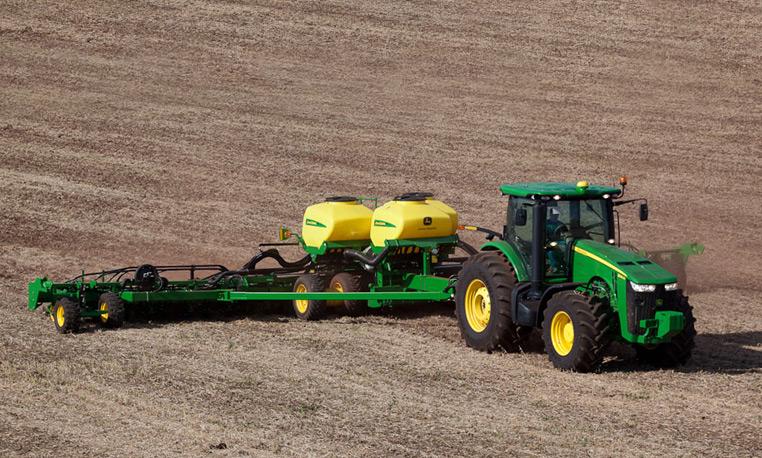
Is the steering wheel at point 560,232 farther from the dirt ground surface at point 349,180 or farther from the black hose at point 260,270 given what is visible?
the black hose at point 260,270

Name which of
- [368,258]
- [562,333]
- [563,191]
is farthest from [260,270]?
[562,333]

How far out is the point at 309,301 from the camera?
51.9 feet

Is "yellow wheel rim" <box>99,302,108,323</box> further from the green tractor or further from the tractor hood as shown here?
the tractor hood

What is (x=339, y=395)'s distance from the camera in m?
11.3

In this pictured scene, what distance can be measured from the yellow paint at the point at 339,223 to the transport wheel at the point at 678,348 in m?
5.11

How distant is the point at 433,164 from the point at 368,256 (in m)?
10.5

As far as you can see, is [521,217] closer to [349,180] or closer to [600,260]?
[600,260]

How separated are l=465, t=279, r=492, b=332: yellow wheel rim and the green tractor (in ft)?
0.04

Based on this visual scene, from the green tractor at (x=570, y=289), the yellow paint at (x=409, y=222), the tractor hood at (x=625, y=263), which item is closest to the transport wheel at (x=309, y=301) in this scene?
the yellow paint at (x=409, y=222)

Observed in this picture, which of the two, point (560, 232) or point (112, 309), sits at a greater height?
point (560, 232)

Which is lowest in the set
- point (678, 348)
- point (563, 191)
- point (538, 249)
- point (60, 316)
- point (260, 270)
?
A: point (678, 348)

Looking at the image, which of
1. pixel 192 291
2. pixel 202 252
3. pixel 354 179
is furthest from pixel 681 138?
pixel 192 291

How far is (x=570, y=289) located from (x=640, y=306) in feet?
3.41

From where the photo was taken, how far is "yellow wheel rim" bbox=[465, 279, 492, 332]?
1351 centimetres
